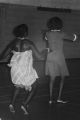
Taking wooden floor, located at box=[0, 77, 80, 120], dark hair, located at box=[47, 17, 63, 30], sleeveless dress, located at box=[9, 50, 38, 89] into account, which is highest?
dark hair, located at box=[47, 17, 63, 30]

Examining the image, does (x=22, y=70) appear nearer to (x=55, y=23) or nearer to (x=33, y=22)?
(x=55, y=23)

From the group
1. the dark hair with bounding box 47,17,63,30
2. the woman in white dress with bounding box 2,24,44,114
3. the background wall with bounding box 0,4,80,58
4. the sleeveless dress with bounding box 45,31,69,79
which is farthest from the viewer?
the background wall with bounding box 0,4,80,58

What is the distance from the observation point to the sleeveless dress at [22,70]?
12.3 feet

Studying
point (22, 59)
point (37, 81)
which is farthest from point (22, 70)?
point (37, 81)

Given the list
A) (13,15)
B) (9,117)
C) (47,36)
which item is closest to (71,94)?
(47,36)

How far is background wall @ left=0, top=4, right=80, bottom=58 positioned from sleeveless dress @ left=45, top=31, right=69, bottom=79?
4.59 m

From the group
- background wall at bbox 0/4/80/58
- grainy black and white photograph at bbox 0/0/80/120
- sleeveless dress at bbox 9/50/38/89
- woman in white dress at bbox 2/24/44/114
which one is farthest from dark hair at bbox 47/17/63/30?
background wall at bbox 0/4/80/58

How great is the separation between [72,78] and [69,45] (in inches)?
140

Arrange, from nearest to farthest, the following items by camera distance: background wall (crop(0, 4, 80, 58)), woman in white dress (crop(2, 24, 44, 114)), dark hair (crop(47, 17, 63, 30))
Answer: woman in white dress (crop(2, 24, 44, 114)) → dark hair (crop(47, 17, 63, 30)) → background wall (crop(0, 4, 80, 58))

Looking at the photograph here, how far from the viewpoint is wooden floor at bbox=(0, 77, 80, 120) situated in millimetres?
3747

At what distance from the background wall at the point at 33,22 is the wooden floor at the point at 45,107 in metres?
3.52

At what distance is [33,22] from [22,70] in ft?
18.6

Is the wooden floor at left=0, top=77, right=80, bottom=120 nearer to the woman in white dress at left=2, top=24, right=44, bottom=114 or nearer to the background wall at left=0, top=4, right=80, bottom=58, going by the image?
the woman in white dress at left=2, top=24, right=44, bottom=114

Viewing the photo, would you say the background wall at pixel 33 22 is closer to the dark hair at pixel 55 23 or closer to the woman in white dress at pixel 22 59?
the dark hair at pixel 55 23
